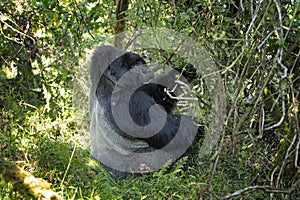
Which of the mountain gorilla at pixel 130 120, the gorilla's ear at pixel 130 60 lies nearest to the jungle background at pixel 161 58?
the mountain gorilla at pixel 130 120

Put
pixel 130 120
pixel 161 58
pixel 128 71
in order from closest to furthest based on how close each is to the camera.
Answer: pixel 130 120
pixel 128 71
pixel 161 58

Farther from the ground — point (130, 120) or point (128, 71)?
point (128, 71)

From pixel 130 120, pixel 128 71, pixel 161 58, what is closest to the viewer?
pixel 130 120

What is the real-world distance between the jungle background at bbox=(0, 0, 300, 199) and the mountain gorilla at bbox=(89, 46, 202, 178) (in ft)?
0.56

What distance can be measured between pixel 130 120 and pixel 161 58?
753 mm

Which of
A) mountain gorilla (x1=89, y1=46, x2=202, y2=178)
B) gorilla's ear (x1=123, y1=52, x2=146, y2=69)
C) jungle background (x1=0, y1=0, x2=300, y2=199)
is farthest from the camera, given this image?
gorilla's ear (x1=123, y1=52, x2=146, y2=69)

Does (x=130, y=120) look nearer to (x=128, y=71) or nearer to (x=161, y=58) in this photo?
(x=128, y=71)

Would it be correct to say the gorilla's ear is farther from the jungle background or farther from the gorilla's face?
the jungle background

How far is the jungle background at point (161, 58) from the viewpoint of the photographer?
2244 millimetres

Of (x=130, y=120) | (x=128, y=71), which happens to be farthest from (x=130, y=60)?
(x=130, y=120)

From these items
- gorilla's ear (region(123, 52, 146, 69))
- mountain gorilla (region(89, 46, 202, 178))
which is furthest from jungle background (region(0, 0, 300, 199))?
gorilla's ear (region(123, 52, 146, 69))

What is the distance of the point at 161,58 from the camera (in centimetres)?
395

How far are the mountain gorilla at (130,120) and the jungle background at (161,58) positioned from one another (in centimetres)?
17

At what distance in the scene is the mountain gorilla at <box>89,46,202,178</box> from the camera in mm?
3414
